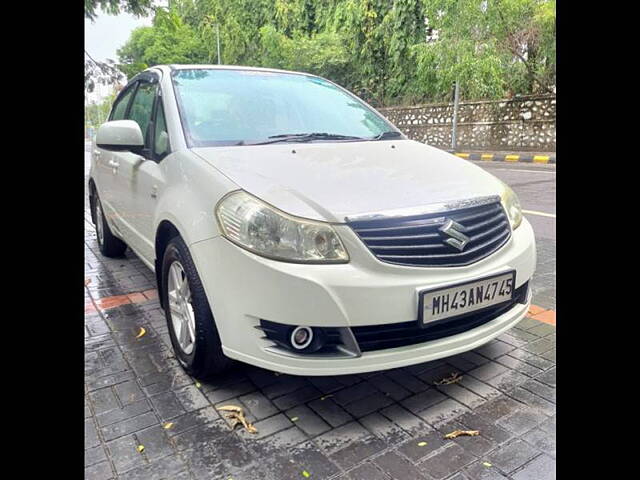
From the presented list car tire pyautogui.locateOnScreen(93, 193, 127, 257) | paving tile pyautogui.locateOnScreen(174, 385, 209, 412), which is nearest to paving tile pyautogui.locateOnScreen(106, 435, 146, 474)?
paving tile pyautogui.locateOnScreen(174, 385, 209, 412)

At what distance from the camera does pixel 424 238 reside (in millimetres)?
2084

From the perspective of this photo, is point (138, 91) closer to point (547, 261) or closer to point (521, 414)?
point (521, 414)

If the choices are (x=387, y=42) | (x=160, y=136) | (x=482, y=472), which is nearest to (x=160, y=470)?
(x=482, y=472)

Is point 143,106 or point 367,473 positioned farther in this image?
point 143,106

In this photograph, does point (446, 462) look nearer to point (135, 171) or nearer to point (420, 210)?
point (420, 210)

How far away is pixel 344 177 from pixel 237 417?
1184 mm

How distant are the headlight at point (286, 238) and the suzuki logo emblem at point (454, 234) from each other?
1.50 ft

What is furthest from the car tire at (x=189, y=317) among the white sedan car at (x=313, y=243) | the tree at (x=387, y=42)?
the tree at (x=387, y=42)

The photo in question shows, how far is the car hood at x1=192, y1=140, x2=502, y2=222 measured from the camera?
208 centimetres

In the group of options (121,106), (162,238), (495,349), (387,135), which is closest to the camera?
(162,238)
